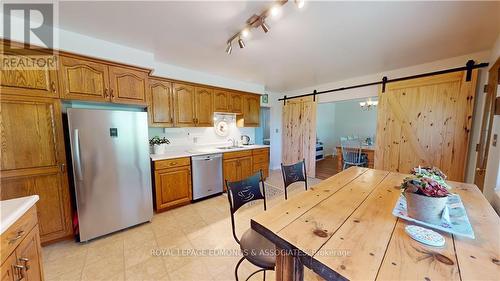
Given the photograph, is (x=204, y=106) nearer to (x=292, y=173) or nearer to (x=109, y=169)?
(x=109, y=169)

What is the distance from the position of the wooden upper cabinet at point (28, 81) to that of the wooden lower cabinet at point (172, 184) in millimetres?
1320

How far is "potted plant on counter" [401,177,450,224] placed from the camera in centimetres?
86

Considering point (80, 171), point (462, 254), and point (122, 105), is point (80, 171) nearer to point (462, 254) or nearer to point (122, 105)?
point (122, 105)

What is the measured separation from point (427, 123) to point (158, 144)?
4239mm

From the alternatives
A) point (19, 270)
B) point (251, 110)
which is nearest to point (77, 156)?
point (19, 270)

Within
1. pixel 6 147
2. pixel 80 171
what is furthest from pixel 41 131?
pixel 80 171

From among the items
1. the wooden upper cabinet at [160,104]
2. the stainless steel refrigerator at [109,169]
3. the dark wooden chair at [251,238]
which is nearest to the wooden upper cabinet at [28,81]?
the stainless steel refrigerator at [109,169]

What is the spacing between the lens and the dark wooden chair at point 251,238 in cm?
110

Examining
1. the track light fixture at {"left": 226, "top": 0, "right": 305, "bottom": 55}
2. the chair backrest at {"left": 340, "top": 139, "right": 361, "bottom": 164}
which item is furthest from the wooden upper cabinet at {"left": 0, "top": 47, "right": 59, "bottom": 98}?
the chair backrest at {"left": 340, "top": 139, "right": 361, "bottom": 164}

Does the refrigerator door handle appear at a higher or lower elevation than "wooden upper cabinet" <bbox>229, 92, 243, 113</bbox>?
lower

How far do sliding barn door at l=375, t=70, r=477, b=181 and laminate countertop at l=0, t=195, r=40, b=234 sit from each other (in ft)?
13.9

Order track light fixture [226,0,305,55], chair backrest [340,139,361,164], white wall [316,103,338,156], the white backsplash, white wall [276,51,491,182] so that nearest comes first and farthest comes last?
track light fixture [226,0,305,55]
white wall [276,51,491,182]
the white backsplash
chair backrest [340,139,361,164]
white wall [316,103,338,156]

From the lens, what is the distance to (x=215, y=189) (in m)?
3.18

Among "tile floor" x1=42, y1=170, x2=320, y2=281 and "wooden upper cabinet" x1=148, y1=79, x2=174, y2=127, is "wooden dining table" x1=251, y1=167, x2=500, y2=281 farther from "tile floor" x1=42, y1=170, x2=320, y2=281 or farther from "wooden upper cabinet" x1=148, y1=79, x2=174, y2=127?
"wooden upper cabinet" x1=148, y1=79, x2=174, y2=127
